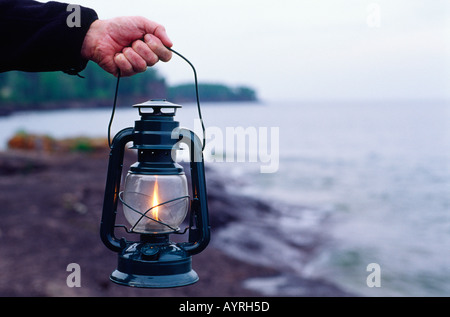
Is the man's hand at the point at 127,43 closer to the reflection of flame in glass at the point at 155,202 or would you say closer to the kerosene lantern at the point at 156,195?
the kerosene lantern at the point at 156,195

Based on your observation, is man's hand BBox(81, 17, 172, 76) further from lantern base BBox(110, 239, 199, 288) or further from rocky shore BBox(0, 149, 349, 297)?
rocky shore BBox(0, 149, 349, 297)

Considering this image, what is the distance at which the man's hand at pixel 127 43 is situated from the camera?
2.22 meters

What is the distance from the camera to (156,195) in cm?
234

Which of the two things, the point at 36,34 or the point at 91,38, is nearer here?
the point at 36,34

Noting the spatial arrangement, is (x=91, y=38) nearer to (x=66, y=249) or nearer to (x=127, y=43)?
(x=127, y=43)

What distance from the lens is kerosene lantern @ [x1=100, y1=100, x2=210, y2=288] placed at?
2307mm

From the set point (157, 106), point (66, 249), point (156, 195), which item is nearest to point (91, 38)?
point (157, 106)

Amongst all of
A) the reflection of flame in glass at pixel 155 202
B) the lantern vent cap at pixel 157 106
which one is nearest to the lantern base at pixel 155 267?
the reflection of flame in glass at pixel 155 202

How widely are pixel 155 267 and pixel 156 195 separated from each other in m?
0.29
